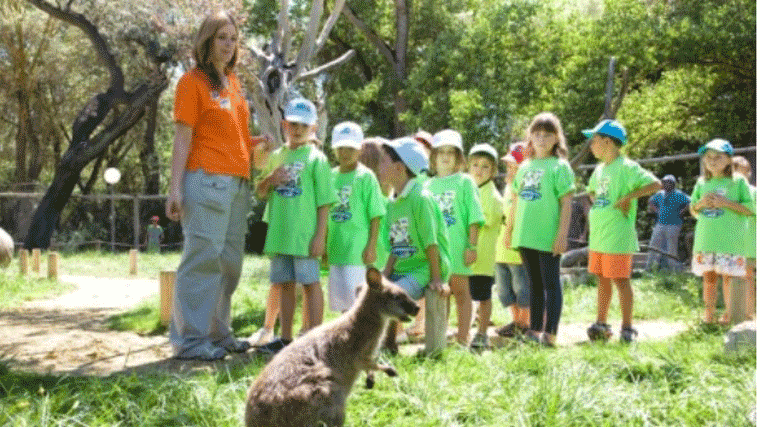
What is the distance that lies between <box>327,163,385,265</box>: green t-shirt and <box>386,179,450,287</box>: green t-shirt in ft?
1.38

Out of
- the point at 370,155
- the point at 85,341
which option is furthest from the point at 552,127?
the point at 85,341

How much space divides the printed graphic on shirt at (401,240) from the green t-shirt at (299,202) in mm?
461

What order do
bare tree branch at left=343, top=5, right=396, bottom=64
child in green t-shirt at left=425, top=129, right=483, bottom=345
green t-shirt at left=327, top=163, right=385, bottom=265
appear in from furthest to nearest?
bare tree branch at left=343, top=5, right=396, bottom=64 → child in green t-shirt at left=425, top=129, right=483, bottom=345 → green t-shirt at left=327, top=163, right=385, bottom=265

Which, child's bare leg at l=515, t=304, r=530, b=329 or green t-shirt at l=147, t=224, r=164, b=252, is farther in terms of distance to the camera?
green t-shirt at l=147, t=224, r=164, b=252

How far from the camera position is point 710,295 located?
743 cm

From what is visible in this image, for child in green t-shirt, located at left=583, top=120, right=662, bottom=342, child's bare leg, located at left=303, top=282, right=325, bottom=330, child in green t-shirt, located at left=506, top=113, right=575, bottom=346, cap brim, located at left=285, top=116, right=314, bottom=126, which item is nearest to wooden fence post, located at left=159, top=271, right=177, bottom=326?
child's bare leg, located at left=303, top=282, right=325, bottom=330

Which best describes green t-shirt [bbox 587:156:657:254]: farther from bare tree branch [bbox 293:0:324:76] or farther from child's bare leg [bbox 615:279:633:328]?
bare tree branch [bbox 293:0:324:76]

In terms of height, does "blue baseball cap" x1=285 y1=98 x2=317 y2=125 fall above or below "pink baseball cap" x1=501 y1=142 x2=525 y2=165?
above

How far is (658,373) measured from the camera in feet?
14.8

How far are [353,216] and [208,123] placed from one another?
1.21 m

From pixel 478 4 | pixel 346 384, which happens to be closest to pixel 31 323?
pixel 346 384

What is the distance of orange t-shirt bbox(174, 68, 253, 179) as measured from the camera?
5.42m

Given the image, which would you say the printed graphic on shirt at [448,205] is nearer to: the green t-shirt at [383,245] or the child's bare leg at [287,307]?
the green t-shirt at [383,245]

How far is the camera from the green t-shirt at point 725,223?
24.6ft
